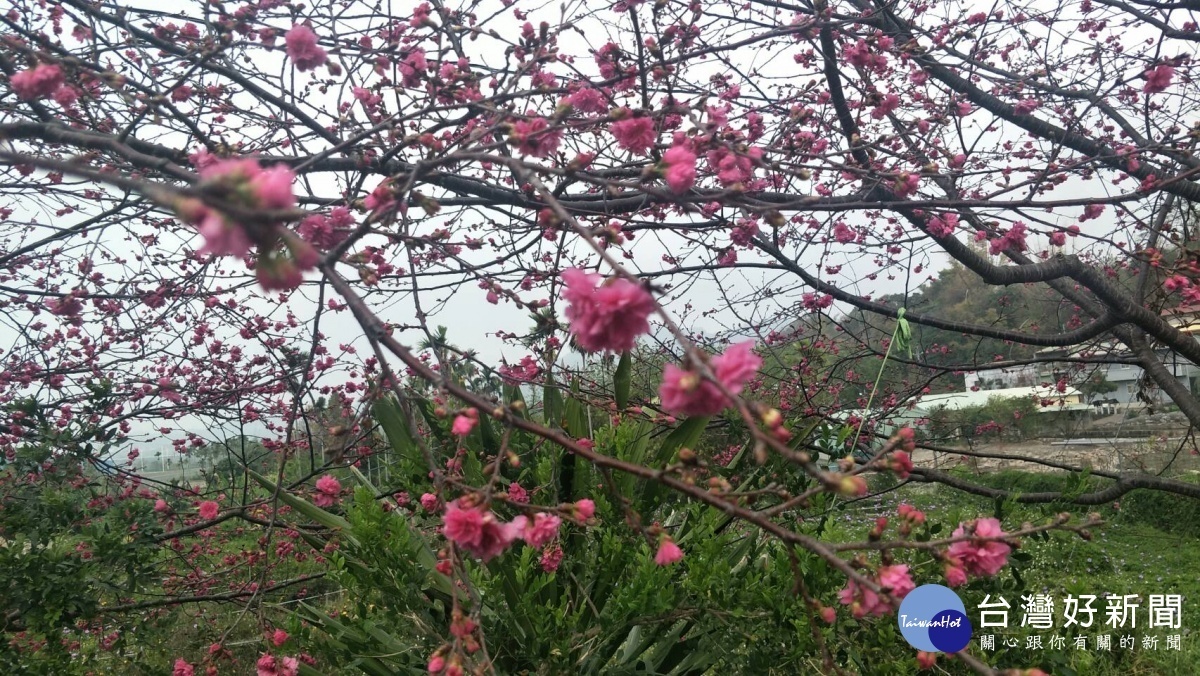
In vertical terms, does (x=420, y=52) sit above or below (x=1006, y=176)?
below

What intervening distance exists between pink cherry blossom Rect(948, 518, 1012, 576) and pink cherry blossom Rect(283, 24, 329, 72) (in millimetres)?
1884

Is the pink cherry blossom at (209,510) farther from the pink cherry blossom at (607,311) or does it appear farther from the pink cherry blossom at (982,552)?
the pink cherry blossom at (982,552)

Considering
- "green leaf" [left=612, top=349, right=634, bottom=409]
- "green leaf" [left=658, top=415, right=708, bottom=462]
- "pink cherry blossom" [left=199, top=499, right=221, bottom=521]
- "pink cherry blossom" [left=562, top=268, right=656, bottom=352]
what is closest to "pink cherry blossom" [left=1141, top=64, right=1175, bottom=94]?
"green leaf" [left=658, top=415, right=708, bottom=462]

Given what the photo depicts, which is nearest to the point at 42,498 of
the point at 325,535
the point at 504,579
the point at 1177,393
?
the point at 325,535

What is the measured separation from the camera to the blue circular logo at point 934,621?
1.49m

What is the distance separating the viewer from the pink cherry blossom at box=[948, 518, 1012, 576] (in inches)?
46.4

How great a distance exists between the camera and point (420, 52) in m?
2.26

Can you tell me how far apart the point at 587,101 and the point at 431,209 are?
3.27 feet

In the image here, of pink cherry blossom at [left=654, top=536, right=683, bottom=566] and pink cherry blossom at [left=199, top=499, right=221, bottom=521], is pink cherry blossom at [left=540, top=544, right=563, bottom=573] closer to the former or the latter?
pink cherry blossom at [left=654, top=536, right=683, bottom=566]

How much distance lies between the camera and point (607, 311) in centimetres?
88

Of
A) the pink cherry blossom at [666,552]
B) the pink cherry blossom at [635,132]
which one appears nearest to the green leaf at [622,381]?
the pink cherry blossom at [635,132]

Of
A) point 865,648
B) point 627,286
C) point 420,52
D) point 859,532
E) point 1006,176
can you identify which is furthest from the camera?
point 859,532

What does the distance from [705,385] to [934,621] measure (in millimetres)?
1201

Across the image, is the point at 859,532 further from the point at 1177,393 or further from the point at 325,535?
the point at 325,535
